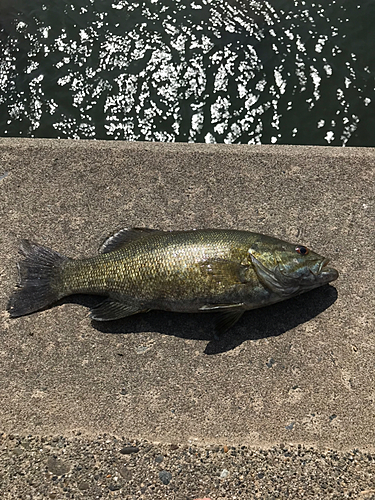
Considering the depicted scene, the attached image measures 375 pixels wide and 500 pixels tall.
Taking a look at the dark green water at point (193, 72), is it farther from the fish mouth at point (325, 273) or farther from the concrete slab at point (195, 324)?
the fish mouth at point (325, 273)

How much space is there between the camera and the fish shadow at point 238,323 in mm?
3936

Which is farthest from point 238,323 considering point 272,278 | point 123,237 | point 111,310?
point 123,237

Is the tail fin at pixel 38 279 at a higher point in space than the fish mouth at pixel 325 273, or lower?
lower

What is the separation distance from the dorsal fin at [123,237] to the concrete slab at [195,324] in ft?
1.12

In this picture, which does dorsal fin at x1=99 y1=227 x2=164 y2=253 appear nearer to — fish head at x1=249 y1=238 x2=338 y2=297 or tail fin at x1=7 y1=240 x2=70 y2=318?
tail fin at x1=7 y1=240 x2=70 y2=318

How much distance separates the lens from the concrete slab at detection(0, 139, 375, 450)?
3705 millimetres

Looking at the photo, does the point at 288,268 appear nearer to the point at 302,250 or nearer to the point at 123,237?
the point at 302,250

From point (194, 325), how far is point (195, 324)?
13 millimetres

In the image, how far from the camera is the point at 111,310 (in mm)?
3838

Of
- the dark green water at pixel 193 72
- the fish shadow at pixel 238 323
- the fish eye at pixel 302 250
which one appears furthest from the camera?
the dark green water at pixel 193 72

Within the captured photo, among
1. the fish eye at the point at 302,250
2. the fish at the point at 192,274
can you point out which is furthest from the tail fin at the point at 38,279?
the fish eye at the point at 302,250

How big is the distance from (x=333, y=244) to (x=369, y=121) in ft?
9.34

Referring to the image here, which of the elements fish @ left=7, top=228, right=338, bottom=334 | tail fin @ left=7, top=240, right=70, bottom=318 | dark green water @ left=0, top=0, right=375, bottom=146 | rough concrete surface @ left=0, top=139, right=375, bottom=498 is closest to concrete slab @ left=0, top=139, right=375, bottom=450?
rough concrete surface @ left=0, top=139, right=375, bottom=498

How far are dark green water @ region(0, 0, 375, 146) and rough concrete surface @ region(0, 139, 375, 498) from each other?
154cm
